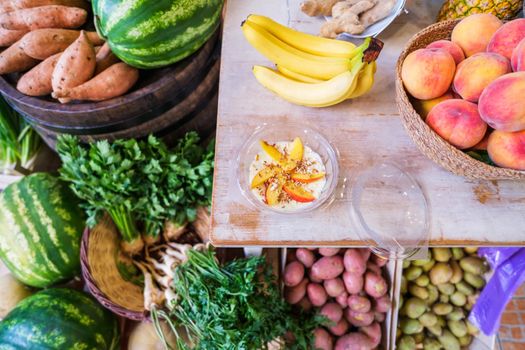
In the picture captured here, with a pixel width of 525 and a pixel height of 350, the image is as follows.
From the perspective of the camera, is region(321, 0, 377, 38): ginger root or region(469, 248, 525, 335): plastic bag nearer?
region(321, 0, 377, 38): ginger root

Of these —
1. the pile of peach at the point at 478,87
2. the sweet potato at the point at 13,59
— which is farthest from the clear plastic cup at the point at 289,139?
the sweet potato at the point at 13,59

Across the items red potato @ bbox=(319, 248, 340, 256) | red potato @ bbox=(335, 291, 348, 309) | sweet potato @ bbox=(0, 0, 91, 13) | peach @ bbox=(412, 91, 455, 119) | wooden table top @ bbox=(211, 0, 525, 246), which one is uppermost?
sweet potato @ bbox=(0, 0, 91, 13)

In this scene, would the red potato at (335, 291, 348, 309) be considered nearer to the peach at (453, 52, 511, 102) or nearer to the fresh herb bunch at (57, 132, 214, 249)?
the fresh herb bunch at (57, 132, 214, 249)

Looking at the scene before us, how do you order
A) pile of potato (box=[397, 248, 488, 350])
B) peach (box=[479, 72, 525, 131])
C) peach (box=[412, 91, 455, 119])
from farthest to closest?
1. pile of potato (box=[397, 248, 488, 350])
2. peach (box=[412, 91, 455, 119])
3. peach (box=[479, 72, 525, 131])

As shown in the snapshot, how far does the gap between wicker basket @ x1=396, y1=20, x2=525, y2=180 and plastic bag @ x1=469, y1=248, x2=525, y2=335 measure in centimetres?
59

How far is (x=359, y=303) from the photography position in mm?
1254

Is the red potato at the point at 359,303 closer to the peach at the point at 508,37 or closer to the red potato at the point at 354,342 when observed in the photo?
the red potato at the point at 354,342

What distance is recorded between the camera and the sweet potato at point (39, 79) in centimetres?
99

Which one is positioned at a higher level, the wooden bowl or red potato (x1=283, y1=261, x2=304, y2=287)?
the wooden bowl

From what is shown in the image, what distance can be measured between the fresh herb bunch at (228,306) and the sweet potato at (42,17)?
2.39 feet

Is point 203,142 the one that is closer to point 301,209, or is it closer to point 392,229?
point 301,209

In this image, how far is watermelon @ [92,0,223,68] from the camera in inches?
36.8

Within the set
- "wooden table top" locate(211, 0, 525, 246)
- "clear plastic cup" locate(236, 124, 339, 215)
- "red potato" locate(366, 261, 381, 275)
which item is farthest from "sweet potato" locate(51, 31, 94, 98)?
"red potato" locate(366, 261, 381, 275)

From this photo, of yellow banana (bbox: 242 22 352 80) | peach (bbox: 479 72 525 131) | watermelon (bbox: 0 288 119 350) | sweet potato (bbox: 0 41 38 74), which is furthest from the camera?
watermelon (bbox: 0 288 119 350)
